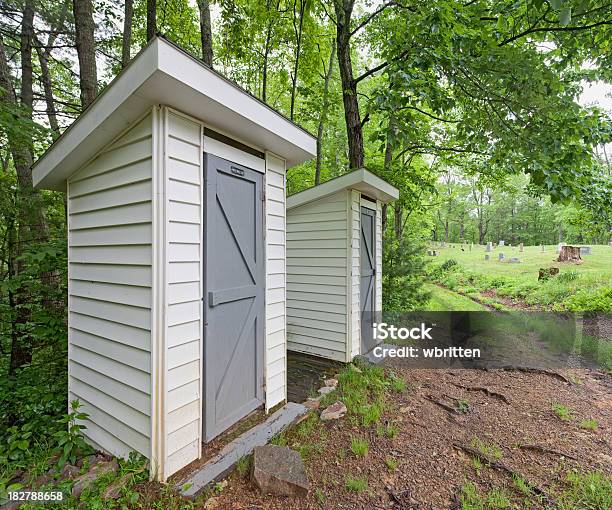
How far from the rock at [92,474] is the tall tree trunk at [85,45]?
3631 mm

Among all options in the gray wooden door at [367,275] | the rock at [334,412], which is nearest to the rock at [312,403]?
the rock at [334,412]

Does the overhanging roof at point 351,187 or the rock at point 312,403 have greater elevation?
the overhanging roof at point 351,187

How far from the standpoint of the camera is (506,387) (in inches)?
158

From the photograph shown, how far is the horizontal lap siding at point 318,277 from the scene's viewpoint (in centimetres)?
450

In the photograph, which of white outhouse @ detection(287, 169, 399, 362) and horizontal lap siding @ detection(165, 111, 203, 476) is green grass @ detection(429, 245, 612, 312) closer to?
white outhouse @ detection(287, 169, 399, 362)

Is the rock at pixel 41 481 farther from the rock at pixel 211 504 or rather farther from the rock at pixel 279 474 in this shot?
the rock at pixel 279 474

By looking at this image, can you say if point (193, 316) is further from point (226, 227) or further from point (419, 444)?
point (419, 444)

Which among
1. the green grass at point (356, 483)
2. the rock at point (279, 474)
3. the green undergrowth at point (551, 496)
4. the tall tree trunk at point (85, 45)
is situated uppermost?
the tall tree trunk at point (85, 45)

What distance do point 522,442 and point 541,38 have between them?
588 centimetres

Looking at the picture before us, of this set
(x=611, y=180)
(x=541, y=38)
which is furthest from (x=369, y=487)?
(x=541, y=38)

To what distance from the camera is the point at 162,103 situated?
1920mm

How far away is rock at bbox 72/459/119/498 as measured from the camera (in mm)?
1805

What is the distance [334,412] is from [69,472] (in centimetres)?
221

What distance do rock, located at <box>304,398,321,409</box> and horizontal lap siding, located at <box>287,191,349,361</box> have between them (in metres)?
1.23
